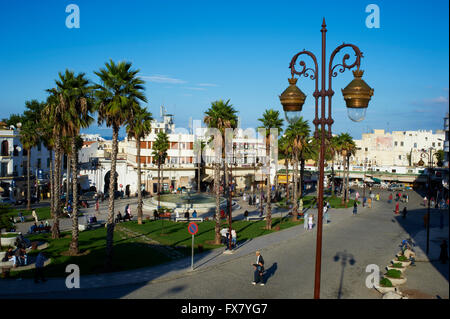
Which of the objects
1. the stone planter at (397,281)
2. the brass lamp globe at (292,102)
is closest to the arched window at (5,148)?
the stone planter at (397,281)

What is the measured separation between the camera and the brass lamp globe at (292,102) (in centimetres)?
949

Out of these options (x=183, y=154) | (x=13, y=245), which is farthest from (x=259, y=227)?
(x=183, y=154)

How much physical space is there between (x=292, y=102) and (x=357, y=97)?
1.59 metres

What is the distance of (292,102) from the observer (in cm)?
950

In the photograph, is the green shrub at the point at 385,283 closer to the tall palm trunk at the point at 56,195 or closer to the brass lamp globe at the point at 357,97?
the brass lamp globe at the point at 357,97

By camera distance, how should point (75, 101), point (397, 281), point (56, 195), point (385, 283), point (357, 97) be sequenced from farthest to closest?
point (56, 195), point (75, 101), point (397, 281), point (385, 283), point (357, 97)

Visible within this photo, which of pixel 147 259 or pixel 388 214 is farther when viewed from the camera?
pixel 388 214

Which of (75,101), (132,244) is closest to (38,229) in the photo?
(132,244)

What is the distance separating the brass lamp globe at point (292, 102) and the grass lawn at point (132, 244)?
15024mm

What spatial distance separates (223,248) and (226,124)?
8.56 m

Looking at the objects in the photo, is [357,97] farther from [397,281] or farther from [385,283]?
[397,281]

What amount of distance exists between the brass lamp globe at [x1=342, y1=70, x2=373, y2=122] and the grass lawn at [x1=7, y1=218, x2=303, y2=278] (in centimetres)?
1632
